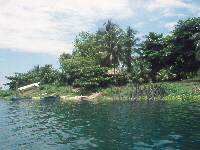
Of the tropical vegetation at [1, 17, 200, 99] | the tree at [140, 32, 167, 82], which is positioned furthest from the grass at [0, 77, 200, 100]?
the tree at [140, 32, 167, 82]

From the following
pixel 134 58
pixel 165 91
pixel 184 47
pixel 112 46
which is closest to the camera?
pixel 165 91

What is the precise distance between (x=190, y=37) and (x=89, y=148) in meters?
38.0

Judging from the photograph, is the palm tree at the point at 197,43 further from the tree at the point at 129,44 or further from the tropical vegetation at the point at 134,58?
the tree at the point at 129,44

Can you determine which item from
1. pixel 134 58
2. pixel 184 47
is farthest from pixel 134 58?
pixel 184 47

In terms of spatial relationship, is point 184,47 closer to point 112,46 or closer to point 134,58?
point 134,58

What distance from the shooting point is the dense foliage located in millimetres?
40125

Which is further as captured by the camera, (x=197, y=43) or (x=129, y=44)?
(x=129, y=44)

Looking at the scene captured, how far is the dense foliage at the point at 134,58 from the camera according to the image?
40125mm

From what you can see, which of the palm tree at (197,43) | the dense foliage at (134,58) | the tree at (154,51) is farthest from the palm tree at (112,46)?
the palm tree at (197,43)

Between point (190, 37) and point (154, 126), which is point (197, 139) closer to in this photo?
point (154, 126)

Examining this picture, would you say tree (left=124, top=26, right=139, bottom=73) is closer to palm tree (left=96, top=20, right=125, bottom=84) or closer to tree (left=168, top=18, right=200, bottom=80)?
palm tree (left=96, top=20, right=125, bottom=84)

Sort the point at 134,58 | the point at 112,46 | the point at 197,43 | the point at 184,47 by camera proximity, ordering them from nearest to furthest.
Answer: the point at 197,43 → the point at 184,47 → the point at 112,46 → the point at 134,58

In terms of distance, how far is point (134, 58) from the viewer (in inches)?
1879

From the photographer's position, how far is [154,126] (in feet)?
37.4
